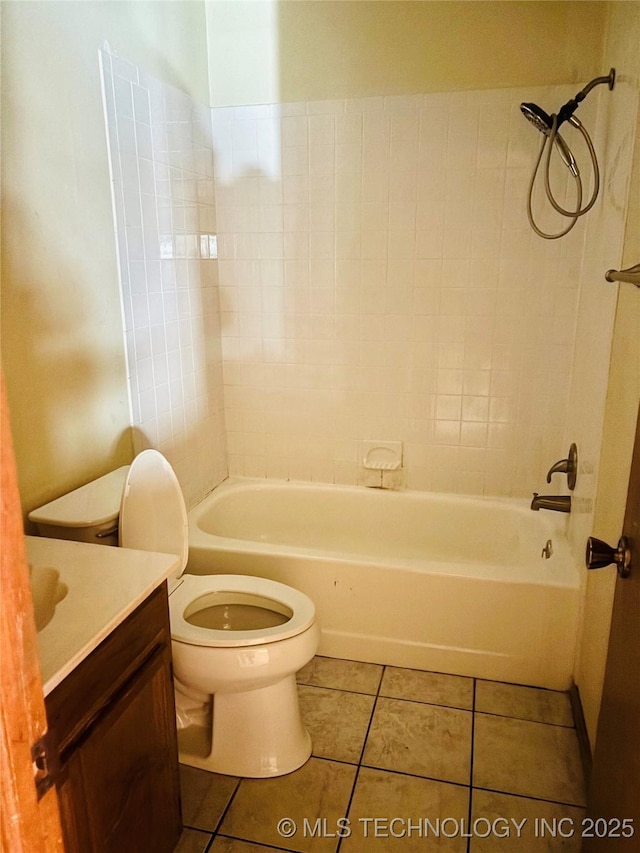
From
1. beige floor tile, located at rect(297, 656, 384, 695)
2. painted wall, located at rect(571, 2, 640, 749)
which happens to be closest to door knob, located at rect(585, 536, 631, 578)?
painted wall, located at rect(571, 2, 640, 749)

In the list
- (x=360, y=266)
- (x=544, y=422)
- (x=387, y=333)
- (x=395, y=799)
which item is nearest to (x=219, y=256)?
(x=360, y=266)

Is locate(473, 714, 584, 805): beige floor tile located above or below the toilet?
below

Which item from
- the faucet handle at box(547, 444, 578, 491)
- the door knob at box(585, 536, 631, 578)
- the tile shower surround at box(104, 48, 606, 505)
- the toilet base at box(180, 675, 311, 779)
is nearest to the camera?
the door knob at box(585, 536, 631, 578)

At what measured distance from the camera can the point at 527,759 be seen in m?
1.78

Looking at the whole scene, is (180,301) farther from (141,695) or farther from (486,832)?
(486,832)

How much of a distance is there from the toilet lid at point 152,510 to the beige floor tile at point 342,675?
0.69 metres

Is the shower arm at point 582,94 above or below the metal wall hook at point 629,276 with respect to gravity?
above

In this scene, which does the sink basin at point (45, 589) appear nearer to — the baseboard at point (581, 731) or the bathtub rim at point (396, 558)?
the bathtub rim at point (396, 558)

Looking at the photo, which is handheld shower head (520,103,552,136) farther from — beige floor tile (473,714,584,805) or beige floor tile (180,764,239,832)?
beige floor tile (180,764,239,832)

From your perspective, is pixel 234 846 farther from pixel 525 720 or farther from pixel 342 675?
pixel 525 720

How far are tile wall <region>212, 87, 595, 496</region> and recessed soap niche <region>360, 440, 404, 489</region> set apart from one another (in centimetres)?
2

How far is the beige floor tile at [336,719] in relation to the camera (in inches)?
72.1

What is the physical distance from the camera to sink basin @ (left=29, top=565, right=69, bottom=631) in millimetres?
1283

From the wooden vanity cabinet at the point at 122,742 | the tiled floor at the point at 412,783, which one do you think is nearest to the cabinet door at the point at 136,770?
the wooden vanity cabinet at the point at 122,742
